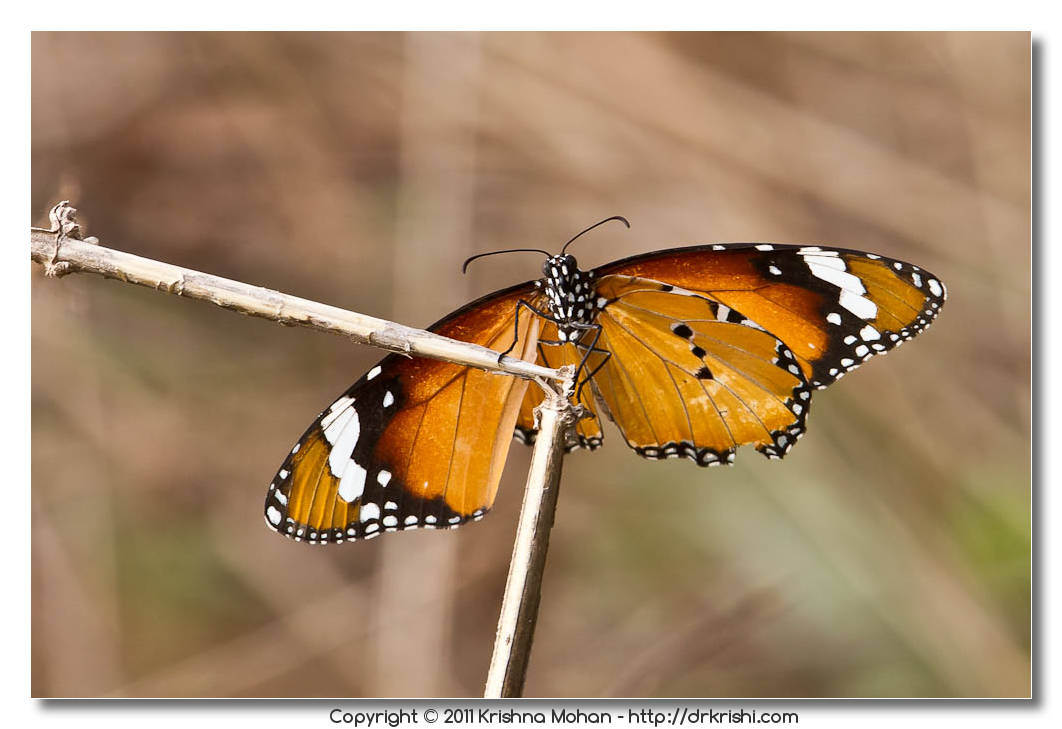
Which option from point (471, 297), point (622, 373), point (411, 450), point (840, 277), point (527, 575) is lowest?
point (527, 575)

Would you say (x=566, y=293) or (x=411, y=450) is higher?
(x=566, y=293)

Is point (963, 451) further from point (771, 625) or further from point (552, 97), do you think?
point (552, 97)

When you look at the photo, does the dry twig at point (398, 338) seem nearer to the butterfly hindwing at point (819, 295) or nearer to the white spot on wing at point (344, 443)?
the white spot on wing at point (344, 443)

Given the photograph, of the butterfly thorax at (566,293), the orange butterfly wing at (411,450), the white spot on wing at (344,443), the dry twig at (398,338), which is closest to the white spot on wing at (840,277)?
the butterfly thorax at (566,293)

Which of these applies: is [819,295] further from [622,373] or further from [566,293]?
[566,293]

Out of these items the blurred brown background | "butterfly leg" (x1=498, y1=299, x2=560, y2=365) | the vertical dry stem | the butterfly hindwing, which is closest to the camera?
the vertical dry stem

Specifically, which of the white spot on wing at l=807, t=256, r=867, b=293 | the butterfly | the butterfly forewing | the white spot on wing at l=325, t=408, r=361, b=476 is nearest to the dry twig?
the butterfly

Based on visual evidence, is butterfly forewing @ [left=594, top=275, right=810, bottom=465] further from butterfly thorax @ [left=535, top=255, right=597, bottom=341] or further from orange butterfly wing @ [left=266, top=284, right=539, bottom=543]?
orange butterfly wing @ [left=266, top=284, right=539, bottom=543]

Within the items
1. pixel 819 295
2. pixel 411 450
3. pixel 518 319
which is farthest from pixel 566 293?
pixel 819 295

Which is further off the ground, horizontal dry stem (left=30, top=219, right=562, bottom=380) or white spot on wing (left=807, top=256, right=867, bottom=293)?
white spot on wing (left=807, top=256, right=867, bottom=293)
